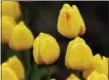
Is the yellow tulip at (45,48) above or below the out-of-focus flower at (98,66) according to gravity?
above

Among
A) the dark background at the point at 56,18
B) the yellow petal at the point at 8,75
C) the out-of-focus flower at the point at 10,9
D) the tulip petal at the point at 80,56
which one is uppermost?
the out-of-focus flower at the point at 10,9

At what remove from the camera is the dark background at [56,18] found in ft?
2.14

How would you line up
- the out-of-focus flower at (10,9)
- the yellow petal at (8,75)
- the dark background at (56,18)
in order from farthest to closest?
1. the dark background at (56,18)
2. the out-of-focus flower at (10,9)
3. the yellow petal at (8,75)

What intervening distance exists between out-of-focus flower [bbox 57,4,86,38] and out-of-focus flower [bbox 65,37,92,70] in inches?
0.9

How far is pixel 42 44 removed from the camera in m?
0.41

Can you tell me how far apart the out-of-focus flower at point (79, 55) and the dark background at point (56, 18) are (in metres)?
0.23

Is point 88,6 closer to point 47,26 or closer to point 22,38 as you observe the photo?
point 47,26

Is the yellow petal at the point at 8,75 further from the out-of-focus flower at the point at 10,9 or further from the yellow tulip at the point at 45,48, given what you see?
the out-of-focus flower at the point at 10,9

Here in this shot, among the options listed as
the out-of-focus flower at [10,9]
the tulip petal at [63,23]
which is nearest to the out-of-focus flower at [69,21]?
the tulip petal at [63,23]

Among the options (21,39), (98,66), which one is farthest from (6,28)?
(98,66)

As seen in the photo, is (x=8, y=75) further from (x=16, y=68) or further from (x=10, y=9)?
(x=10, y=9)

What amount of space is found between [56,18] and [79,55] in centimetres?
26

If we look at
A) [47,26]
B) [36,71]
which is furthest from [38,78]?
[47,26]

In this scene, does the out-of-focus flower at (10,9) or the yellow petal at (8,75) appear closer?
the yellow petal at (8,75)
